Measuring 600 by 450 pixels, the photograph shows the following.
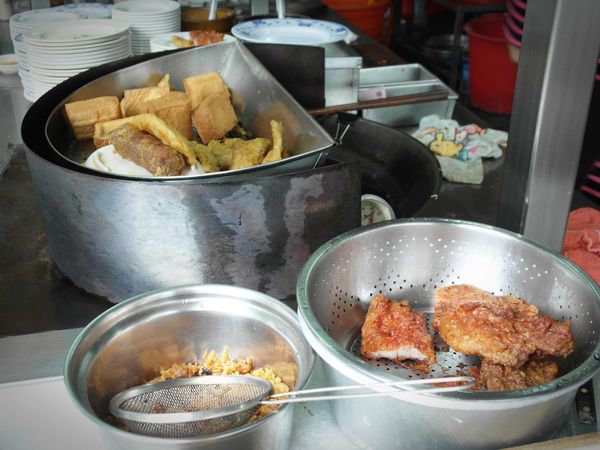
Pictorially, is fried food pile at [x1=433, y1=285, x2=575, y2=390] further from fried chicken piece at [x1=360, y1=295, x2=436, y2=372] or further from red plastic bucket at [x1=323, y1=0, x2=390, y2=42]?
red plastic bucket at [x1=323, y1=0, x2=390, y2=42]

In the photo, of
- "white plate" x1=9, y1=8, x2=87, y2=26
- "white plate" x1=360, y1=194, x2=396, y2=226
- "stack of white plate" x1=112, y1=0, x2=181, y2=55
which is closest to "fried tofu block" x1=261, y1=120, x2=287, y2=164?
"white plate" x1=360, y1=194, x2=396, y2=226

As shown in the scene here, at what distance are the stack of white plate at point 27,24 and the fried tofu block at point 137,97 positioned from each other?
789mm

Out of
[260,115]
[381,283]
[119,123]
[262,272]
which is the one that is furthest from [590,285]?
[119,123]

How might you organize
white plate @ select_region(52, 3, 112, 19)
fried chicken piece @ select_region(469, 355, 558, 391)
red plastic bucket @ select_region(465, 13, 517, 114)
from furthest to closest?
red plastic bucket @ select_region(465, 13, 517, 114), white plate @ select_region(52, 3, 112, 19), fried chicken piece @ select_region(469, 355, 558, 391)

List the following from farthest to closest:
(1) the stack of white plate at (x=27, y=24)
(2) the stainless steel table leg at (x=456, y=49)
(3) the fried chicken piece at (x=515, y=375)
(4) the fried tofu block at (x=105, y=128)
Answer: (2) the stainless steel table leg at (x=456, y=49) < (1) the stack of white plate at (x=27, y=24) < (4) the fried tofu block at (x=105, y=128) < (3) the fried chicken piece at (x=515, y=375)

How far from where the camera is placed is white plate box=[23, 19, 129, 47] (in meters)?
2.13

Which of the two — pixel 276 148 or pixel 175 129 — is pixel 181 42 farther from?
pixel 276 148

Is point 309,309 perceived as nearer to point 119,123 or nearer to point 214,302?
point 214,302

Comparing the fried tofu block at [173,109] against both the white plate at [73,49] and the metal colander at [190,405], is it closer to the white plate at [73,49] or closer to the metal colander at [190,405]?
the white plate at [73,49]

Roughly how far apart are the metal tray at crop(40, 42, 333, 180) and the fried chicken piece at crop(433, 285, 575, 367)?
49 centimetres

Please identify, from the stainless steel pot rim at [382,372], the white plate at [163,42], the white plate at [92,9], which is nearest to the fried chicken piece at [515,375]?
the stainless steel pot rim at [382,372]

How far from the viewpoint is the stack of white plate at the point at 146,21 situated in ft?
8.18

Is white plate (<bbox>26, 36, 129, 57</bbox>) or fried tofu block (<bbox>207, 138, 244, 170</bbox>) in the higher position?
white plate (<bbox>26, 36, 129, 57</bbox>)

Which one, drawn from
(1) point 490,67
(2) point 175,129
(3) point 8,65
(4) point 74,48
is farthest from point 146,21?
(1) point 490,67
